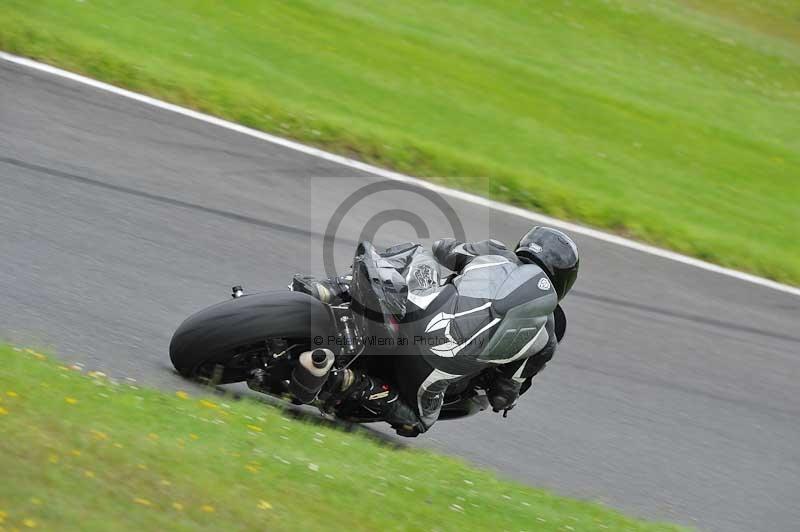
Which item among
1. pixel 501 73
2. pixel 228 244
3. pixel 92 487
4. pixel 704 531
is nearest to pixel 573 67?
pixel 501 73

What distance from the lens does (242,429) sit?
17.3 ft

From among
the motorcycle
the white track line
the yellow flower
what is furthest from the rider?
the white track line

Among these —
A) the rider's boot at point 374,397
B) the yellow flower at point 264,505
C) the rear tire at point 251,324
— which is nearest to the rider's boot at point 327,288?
the rear tire at point 251,324

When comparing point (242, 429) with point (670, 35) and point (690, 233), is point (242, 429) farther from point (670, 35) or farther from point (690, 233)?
point (670, 35)

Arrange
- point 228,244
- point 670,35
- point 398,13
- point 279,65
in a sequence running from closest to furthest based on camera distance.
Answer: point 228,244
point 279,65
point 398,13
point 670,35

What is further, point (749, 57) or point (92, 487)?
point (749, 57)

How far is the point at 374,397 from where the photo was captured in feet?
19.5

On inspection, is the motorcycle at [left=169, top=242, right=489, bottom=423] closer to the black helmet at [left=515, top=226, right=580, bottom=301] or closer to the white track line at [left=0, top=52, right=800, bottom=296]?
the black helmet at [left=515, top=226, right=580, bottom=301]

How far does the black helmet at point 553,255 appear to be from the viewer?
19.0 feet

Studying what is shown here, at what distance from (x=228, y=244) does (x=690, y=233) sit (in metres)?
4.81

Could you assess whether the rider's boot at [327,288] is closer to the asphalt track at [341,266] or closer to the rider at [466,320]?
the rider at [466,320]

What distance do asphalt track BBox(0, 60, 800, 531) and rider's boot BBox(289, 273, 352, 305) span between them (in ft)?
2.77

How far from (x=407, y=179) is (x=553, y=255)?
429 cm

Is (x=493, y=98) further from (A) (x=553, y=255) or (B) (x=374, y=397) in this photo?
(B) (x=374, y=397)
